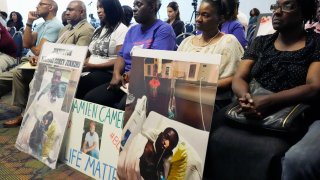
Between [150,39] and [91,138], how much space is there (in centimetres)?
75

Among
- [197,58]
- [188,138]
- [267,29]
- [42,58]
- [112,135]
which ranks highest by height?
[267,29]

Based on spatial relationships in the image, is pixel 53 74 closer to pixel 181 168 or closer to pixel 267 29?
pixel 181 168

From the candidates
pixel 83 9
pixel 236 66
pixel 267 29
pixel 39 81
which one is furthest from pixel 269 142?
pixel 83 9

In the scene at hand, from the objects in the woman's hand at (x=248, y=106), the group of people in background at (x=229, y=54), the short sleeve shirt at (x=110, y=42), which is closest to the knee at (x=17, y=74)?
the group of people in background at (x=229, y=54)

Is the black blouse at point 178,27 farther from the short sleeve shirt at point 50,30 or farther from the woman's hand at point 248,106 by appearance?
the woman's hand at point 248,106

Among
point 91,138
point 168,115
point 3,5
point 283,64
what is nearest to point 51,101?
→ point 91,138

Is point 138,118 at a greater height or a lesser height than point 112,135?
greater

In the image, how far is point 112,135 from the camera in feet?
5.80

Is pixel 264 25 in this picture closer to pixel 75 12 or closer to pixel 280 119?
pixel 280 119

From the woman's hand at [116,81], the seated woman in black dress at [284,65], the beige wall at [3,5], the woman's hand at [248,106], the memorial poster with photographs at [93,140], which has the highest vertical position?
the beige wall at [3,5]

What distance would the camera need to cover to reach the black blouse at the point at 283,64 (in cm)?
138

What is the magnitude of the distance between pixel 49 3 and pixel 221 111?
91.8 inches

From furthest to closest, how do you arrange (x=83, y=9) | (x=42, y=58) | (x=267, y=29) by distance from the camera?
1. (x=83, y=9)
2. (x=42, y=58)
3. (x=267, y=29)

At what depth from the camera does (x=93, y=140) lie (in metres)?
1.87
